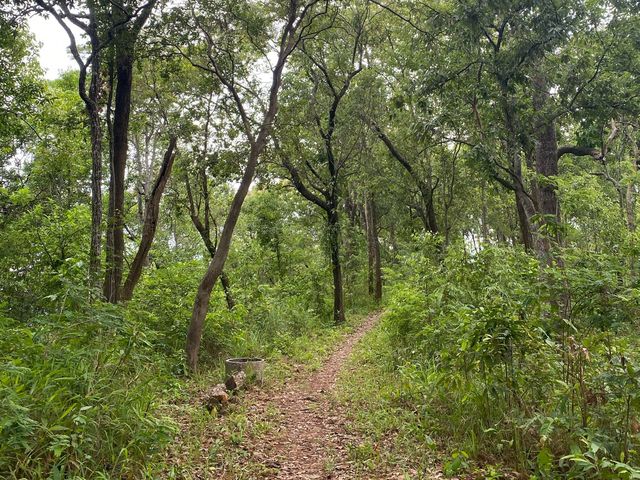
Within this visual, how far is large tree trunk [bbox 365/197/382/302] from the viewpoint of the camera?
1973cm

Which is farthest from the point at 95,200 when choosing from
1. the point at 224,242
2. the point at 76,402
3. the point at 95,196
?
the point at 76,402

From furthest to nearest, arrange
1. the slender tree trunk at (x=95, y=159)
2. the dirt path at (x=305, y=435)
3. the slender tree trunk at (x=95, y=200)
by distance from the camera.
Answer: the slender tree trunk at (x=95, y=159) < the slender tree trunk at (x=95, y=200) < the dirt path at (x=305, y=435)

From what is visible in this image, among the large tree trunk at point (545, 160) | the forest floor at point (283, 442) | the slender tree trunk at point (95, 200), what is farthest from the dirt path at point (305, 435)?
the large tree trunk at point (545, 160)

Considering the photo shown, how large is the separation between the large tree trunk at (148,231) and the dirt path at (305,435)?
11.8 ft

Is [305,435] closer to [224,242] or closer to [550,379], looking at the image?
[550,379]

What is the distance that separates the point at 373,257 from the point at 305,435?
15.4 metres

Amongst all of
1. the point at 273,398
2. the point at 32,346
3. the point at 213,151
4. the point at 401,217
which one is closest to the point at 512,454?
the point at 273,398

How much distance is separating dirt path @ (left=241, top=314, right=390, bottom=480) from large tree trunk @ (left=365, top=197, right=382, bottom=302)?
11540 millimetres

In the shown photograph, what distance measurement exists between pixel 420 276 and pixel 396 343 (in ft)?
5.08

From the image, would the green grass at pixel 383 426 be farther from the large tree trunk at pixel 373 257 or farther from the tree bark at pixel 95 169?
the large tree trunk at pixel 373 257

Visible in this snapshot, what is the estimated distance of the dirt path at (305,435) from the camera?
456 cm

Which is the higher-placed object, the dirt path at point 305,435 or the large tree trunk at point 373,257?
the large tree trunk at point 373,257

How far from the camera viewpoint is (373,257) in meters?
20.7

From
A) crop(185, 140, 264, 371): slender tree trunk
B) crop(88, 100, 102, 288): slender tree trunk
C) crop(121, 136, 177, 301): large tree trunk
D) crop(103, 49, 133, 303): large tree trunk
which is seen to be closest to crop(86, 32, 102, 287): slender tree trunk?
crop(88, 100, 102, 288): slender tree trunk
